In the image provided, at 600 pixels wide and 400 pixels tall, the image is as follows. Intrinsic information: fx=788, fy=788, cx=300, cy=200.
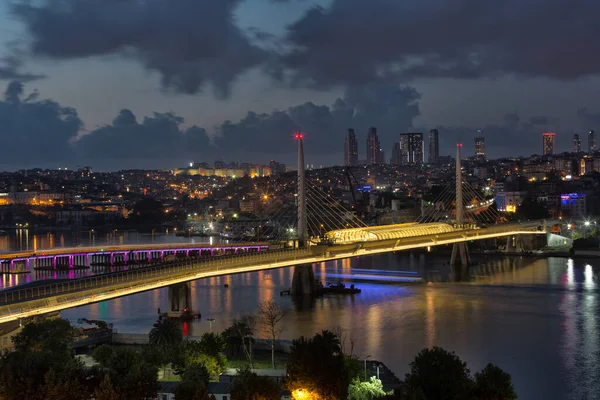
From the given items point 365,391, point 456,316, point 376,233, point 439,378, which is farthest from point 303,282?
point 439,378

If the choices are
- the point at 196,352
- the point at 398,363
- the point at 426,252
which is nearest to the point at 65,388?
the point at 196,352

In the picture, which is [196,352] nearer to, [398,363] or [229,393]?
[229,393]

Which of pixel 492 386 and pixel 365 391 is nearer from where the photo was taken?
pixel 492 386

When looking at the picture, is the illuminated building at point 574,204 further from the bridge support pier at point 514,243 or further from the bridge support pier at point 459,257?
the bridge support pier at point 459,257

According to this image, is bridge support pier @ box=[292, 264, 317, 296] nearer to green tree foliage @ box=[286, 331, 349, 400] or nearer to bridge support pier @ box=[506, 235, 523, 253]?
green tree foliage @ box=[286, 331, 349, 400]

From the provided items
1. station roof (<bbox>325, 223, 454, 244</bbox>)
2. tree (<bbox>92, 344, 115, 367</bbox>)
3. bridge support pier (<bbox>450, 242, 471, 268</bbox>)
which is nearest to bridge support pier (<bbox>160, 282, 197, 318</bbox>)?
tree (<bbox>92, 344, 115, 367</bbox>)

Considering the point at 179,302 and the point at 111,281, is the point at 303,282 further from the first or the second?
the point at 111,281
